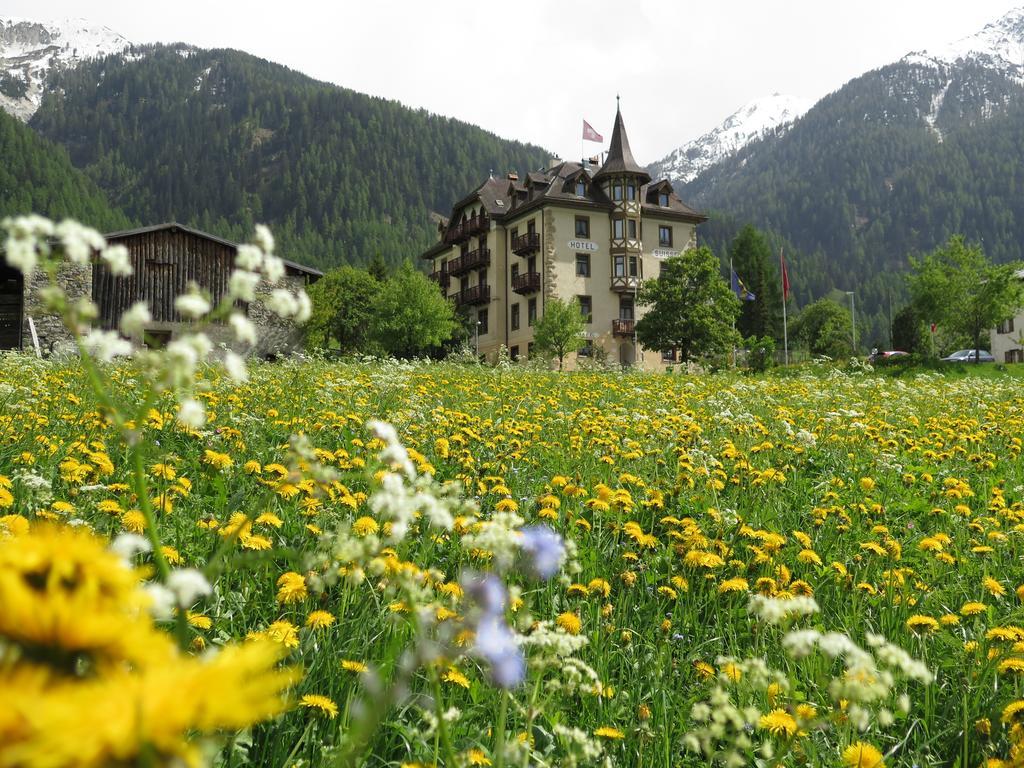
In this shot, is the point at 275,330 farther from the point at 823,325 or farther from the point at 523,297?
the point at 823,325

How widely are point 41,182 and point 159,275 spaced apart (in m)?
125

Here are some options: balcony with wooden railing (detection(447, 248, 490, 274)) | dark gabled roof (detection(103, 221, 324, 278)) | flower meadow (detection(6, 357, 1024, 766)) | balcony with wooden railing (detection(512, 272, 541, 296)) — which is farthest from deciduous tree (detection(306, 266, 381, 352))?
flower meadow (detection(6, 357, 1024, 766))

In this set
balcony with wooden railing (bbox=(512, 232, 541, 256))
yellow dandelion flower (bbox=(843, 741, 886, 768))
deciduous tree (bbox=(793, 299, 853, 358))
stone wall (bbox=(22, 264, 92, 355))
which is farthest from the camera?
deciduous tree (bbox=(793, 299, 853, 358))

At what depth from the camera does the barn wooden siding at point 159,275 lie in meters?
32.0

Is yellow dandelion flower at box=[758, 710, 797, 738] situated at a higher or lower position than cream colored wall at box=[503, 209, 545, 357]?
lower

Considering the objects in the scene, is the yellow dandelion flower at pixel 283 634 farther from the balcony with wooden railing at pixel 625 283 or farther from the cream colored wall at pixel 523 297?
the balcony with wooden railing at pixel 625 283

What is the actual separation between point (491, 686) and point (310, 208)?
180 m

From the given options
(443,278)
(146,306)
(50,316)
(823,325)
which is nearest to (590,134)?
(443,278)

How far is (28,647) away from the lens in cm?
57

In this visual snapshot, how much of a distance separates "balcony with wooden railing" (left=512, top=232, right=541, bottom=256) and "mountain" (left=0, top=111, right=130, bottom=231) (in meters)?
94.3

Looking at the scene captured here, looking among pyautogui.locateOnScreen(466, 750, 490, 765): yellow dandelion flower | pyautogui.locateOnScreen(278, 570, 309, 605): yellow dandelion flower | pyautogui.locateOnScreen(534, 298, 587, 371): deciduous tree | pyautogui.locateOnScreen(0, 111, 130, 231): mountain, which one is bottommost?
pyautogui.locateOnScreen(466, 750, 490, 765): yellow dandelion flower

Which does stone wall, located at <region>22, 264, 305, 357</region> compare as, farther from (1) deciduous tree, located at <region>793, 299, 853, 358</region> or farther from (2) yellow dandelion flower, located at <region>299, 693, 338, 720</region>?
(1) deciduous tree, located at <region>793, 299, 853, 358</region>

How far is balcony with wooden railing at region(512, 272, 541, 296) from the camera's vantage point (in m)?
49.7

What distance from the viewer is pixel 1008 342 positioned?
251ft
